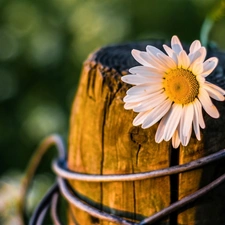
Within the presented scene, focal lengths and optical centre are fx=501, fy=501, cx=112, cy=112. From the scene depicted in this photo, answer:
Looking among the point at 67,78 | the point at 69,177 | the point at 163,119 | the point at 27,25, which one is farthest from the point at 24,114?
the point at 163,119

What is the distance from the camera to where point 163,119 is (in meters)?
0.65

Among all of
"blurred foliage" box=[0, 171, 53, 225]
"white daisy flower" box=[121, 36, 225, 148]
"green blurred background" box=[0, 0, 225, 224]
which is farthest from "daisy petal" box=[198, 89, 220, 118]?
"green blurred background" box=[0, 0, 225, 224]

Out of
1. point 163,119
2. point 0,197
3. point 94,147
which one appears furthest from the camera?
point 0,197

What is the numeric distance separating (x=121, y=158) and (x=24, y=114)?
2583mm

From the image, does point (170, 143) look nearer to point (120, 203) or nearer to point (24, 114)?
point (120, 203)

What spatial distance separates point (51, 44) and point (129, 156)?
258cm

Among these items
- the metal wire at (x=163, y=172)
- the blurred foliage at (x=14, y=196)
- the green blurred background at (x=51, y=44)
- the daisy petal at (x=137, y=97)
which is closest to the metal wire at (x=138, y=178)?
the metal wire at (x=163, y=172)

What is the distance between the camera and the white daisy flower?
63 cm

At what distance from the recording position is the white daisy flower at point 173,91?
2.08 feet

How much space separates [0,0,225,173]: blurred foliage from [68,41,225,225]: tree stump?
2180 millimetres

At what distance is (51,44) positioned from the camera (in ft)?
10.6

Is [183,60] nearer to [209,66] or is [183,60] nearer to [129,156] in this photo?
[209,66]

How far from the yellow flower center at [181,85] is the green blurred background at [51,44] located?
2.33 meters

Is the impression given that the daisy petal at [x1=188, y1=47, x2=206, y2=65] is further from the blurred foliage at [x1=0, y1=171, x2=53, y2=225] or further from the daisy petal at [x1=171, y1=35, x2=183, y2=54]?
the blurred foliage at [x1=0, y1=171, x2=53, y2=225]
